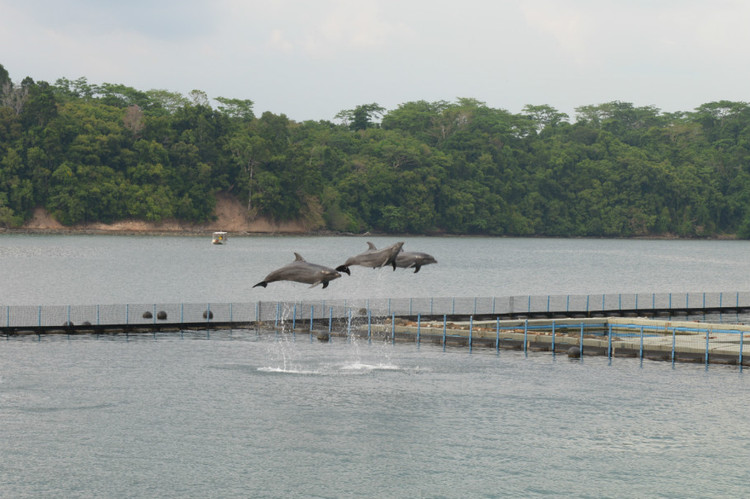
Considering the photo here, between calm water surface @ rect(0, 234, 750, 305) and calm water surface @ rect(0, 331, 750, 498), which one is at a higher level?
calm water surface @ rect(0, 234, 750, 305)

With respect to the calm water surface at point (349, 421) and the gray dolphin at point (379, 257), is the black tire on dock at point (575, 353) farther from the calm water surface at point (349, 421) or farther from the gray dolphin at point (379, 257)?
the gray dolphin at point (379, 257)

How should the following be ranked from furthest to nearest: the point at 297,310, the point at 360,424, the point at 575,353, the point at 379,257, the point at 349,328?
1. the point at 297,310
2. the point at 349,328
3. the point at 575,353
4. the point at 360,424
5. the point at 379,257

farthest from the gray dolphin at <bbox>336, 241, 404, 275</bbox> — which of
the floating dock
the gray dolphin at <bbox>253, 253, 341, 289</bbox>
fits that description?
the floating dock

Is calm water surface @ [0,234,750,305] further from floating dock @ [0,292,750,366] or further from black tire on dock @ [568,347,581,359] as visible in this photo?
black tire on dock @ [568,347,581,359]

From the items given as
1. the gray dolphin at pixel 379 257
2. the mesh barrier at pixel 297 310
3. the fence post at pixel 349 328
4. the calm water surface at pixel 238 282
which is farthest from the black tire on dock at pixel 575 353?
the calm water surface at pixel 238 282

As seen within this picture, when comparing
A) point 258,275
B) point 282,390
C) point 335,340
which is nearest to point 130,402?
point 282,390

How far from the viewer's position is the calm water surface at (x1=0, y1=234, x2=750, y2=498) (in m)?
43.6

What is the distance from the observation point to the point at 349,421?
175ft

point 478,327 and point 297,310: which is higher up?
point 297,310

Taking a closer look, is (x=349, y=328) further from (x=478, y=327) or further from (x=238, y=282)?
(x=238, y=282)

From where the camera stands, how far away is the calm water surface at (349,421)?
43.6 metres

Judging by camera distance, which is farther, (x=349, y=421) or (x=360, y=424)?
(x=349, y=421)

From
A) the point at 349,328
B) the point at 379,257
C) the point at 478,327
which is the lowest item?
the point at 349,328

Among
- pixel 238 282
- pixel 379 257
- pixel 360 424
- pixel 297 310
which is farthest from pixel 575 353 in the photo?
pixel 238 282
